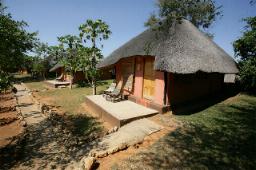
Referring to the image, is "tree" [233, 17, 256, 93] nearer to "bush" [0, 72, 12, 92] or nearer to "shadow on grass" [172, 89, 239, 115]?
"shadow on grass" [172, 89, 239, 115]

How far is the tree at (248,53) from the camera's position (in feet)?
45.5

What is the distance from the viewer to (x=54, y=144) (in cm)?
816

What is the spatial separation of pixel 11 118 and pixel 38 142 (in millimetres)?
5306

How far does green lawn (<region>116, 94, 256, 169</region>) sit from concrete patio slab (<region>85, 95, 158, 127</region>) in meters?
1.71

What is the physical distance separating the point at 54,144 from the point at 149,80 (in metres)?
5.92

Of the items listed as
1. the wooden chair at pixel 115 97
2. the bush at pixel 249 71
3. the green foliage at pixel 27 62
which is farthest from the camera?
the green foliage at pixel 27 62

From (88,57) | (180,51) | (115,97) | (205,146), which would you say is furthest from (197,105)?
(88,57)

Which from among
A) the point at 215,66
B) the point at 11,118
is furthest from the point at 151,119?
the point at 11,118

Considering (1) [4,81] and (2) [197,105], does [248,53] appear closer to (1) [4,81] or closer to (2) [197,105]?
(2) [197,105]

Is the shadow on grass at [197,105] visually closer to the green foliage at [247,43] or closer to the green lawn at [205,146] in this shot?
the green lawn at [205,146]

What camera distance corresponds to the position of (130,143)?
6.78 metres

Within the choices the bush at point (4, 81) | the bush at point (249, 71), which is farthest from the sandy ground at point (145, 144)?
the bush at point (249, 71)

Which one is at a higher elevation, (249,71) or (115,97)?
(249,71)

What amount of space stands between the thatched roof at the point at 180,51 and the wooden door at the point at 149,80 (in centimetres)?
86
